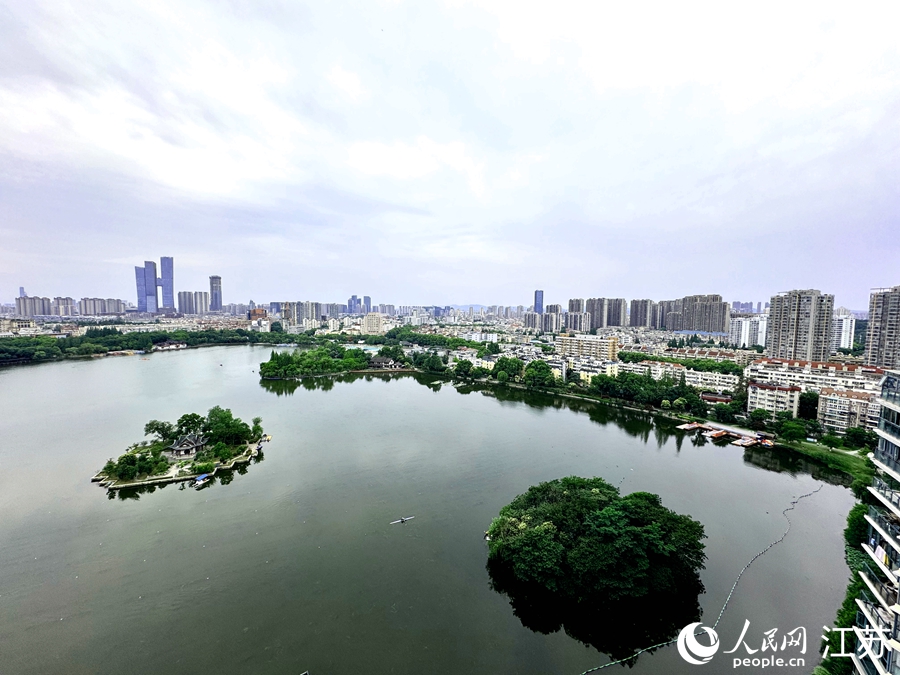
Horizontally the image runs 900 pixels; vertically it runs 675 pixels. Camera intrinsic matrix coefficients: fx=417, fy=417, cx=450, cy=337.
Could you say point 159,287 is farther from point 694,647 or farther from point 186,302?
point 694,647

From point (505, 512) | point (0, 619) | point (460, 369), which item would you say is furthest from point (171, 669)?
point (460, 369)

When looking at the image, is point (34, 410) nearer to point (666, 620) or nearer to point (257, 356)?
point (257, 356)

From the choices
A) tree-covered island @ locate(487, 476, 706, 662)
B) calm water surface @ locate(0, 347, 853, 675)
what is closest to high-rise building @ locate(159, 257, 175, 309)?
calm water surface @ locate(0, 347, 853, 675)

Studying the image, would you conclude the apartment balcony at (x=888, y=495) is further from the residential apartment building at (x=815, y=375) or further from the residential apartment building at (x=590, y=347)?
the residential apartment building at (x=590, y=347)

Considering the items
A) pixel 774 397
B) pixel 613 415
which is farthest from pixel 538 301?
pixel 774 397

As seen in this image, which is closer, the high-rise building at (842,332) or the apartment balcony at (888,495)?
the apartment balcony at (888,495)

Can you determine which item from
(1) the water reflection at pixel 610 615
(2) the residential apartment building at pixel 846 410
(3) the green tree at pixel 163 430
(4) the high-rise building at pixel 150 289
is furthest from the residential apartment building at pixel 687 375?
(4) the high-rise building at pixel 150 289

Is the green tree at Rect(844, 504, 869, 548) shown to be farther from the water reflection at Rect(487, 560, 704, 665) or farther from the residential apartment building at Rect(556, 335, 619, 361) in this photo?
the residential apartment building at Rect(556, 335, 619, 361)
